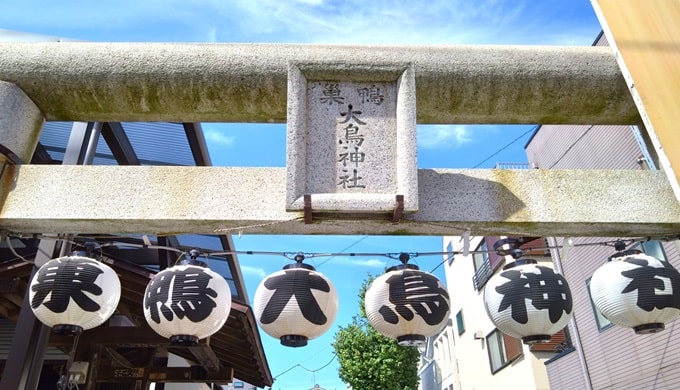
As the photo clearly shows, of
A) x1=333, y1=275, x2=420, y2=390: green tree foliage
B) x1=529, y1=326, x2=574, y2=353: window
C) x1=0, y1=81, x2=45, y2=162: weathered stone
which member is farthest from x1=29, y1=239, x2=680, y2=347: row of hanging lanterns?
x1=333, y1=275, x2=420, y2=390: green tree foliage

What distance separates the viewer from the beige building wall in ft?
54.9

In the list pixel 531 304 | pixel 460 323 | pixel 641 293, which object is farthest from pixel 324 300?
pixel 460 323

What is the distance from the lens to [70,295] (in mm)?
4078

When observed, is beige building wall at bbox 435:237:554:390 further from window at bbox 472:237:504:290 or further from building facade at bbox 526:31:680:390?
building facade at bbox 526:31:680:390

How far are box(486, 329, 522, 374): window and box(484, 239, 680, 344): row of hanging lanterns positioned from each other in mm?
14616

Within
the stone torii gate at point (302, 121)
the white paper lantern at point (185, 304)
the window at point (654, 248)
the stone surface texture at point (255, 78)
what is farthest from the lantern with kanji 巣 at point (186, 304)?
the window at point (654, 248)

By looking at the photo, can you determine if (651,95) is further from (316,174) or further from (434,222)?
(316,174)

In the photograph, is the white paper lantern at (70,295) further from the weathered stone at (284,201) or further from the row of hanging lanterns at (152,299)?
the weathered stone at (284,201)

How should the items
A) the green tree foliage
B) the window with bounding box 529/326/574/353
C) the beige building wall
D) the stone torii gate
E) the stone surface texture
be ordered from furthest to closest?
the green tree foliage → the beige building wall → the window with bounding box 529/326/574/353 → the stone surface texture → the stone torii gate

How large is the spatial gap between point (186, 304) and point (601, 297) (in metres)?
3.57

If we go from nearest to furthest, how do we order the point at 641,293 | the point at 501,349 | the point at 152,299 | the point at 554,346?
the point at 641,293, the point at 152,299, the point at 554,346, the point at 501,349

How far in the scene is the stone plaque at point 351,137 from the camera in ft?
12.0

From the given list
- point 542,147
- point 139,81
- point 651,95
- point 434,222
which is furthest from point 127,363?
point 542,147

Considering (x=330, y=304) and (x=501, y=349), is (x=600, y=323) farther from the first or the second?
(x=330, y=304)
